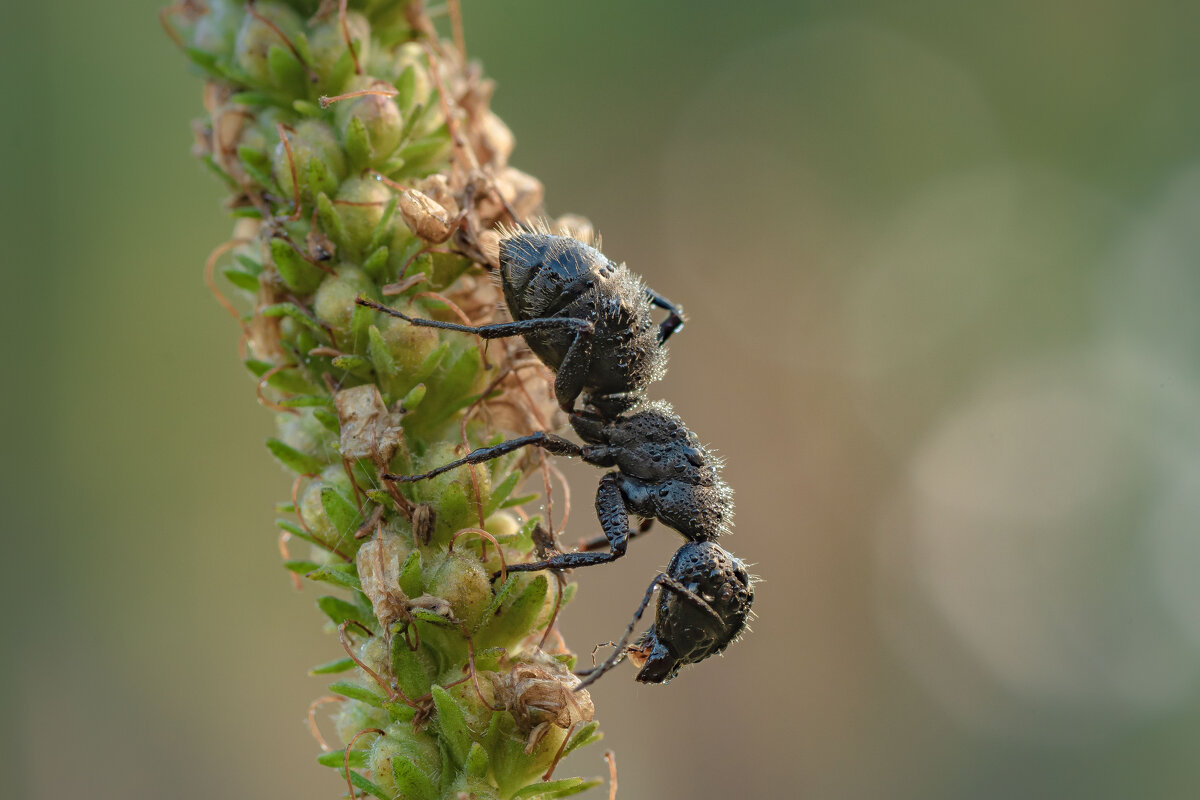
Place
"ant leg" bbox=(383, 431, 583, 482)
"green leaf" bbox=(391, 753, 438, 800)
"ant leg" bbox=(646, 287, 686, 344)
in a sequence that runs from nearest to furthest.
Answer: "green leaf" bbox=(391, 753, 438, 800) → "ant leg" bbox=(383, 431, 583, 482) → "ant leg" bbox=(646, 287, 686, 344)

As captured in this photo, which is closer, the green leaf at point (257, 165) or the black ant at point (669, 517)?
the green leaf at point (257, 165)

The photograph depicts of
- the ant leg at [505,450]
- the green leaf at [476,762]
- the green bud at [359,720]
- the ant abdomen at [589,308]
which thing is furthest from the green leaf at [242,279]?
the green leaf at [476,762]

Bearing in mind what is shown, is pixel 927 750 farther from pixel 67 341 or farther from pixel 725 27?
pixel 67 341

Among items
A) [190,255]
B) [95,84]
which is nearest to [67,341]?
[190,255]

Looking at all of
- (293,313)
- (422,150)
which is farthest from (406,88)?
(293,313)

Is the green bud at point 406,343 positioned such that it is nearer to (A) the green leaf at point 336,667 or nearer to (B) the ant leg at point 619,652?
(A) the green leaf at point 336,667

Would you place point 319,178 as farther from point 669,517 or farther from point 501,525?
point 669,517

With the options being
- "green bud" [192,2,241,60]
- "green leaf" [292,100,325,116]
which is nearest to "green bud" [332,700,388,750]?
"green leaf" [292,100,325,116]

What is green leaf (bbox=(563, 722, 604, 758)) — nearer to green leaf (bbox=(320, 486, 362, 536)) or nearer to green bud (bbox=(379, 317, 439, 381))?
green leaf (bbox=(320, 486, 362, 536))
